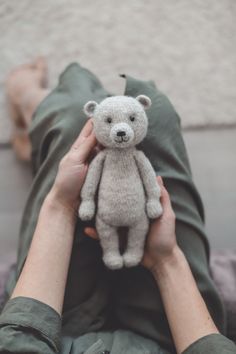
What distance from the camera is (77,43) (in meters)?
1.25

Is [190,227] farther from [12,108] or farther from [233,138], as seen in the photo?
[12,108]

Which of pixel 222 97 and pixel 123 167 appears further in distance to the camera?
pixel 222 97

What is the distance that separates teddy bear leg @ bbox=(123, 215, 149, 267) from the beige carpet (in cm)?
58

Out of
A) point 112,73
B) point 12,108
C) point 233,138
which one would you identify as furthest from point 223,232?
point 12,108

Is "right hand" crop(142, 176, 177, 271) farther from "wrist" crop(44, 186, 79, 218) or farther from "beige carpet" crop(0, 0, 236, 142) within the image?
"beige carpet" crop(0, 0, 236, 142)

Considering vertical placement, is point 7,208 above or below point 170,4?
below

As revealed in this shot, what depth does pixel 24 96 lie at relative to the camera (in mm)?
1097

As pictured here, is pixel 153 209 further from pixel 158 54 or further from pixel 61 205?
pixel 158 54

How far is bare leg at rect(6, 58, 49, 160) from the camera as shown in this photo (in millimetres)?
1079

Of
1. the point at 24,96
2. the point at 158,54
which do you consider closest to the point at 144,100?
the point at 24,96

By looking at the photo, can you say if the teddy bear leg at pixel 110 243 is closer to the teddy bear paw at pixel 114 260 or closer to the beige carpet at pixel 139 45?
the teddy bear paw at pixel 114 260

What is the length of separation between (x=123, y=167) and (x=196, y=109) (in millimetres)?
614

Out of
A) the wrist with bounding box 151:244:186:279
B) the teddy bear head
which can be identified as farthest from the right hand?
the teddy bear head

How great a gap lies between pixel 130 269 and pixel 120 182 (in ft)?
0.69
